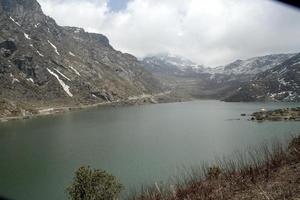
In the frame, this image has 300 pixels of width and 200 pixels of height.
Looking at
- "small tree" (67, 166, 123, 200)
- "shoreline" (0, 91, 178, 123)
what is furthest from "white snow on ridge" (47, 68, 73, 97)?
"small tree" (67, 166, 123, 200)

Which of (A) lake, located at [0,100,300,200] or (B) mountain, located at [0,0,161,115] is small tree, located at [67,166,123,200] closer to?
(A) lake, located at [0,100,300,200]

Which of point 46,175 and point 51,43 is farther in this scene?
point 51,43

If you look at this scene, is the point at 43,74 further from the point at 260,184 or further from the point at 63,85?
the point at 260,184

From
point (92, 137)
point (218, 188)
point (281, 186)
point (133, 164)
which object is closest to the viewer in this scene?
point (281, 186)

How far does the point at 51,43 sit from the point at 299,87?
388ft

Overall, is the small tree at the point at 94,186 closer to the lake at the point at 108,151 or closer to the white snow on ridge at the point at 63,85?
the lake at the point at 108,151

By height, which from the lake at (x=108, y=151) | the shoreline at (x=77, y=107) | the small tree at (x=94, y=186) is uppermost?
the shoreline at (x=77, y=107)

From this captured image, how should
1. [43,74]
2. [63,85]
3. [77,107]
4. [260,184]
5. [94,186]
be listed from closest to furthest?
[260,184]
[94,186]
[77,107]
[43,74]
[63,85]

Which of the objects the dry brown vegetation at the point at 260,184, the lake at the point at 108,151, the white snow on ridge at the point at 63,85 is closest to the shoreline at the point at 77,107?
the white snow on ridge at the point at 63,85

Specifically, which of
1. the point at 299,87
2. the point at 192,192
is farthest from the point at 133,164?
the point at 299,87

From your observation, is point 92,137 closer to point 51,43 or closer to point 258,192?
point 258,192

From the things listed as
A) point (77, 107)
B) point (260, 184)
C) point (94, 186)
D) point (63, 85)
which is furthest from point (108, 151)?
point (63, 85)

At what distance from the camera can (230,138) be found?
53.2 m

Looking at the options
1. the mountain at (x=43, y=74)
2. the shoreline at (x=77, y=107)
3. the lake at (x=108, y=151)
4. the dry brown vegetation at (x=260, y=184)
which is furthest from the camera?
the mountain at (x=43, y=74)
